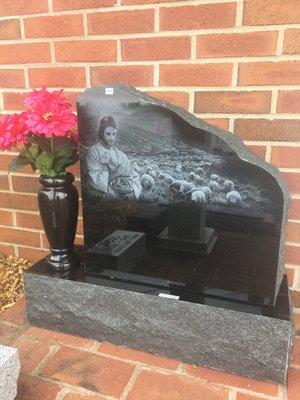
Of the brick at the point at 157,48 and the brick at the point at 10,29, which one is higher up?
the brick at the point at 10,29

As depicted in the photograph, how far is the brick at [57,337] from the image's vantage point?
1.61 m

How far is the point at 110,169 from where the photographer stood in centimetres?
155

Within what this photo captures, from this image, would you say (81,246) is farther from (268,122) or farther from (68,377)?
(268,122)

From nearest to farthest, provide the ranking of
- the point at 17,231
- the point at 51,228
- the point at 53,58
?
1. the point at 51,228
2. the point at 53,58
3. the point at 17,231

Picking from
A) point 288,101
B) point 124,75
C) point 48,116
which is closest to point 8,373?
point 48,116

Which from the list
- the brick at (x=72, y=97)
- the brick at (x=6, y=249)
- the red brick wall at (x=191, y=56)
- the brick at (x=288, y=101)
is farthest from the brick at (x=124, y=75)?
the brick at (x=6, y=249)

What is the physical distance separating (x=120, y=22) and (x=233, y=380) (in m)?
1.53

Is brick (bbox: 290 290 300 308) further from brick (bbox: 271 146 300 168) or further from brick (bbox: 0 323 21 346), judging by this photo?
brick (bbox: 0 323 21 346)

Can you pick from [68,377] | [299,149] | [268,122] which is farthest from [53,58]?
[68,377]

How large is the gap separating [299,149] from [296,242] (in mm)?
412

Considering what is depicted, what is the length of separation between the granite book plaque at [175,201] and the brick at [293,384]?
284 mm

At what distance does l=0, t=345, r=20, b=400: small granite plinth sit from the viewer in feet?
3.92

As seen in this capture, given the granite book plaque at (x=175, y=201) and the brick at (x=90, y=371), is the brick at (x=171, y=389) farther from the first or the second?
the granite book plaque at (x=175, y=201)

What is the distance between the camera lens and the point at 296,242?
1676 millimetres
